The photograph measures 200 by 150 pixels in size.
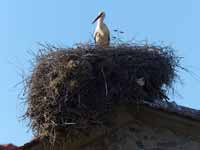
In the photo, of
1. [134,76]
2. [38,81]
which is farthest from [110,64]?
[38,81]

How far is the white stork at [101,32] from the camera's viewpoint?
8.54 meters

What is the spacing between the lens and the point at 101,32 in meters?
8.96

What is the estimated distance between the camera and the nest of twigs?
22.7 feet

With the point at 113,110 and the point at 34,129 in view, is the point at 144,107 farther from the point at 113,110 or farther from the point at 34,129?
the point at 34,129

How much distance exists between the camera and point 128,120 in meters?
6.97

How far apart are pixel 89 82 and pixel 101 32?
1953 millimetres

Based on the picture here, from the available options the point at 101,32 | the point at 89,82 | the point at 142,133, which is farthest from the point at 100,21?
the point at 142,133

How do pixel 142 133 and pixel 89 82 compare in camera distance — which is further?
pixel 89 82

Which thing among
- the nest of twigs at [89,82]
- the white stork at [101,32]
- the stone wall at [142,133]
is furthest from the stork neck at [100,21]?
the stone wall at [142,133]

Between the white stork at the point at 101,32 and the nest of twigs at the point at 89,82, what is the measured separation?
698 mm

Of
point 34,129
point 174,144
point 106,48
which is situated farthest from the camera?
point 106,48

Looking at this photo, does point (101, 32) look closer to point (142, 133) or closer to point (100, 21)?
point (100, 21)

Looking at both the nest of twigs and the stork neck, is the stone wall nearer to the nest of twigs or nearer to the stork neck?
the nest of twigs

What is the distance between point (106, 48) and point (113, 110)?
1.05 meters
